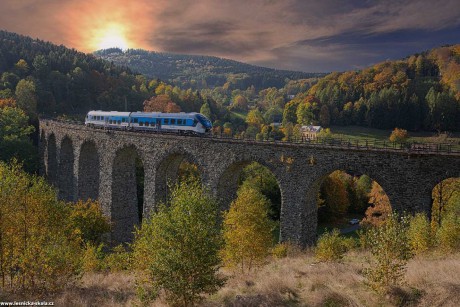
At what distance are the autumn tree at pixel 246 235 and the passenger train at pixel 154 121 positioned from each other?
49.3 feet

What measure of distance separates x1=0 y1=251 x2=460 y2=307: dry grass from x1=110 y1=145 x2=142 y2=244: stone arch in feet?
74.4

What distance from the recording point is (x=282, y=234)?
105 feet

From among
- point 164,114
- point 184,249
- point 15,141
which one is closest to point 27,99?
point 15,141

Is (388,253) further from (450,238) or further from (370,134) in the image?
(370,134)

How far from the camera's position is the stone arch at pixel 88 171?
5200cm

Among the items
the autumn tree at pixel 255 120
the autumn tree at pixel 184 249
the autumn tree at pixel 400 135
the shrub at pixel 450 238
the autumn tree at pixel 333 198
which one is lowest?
the autumn tree at pixel 333 198

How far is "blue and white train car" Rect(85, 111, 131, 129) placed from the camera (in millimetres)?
50875

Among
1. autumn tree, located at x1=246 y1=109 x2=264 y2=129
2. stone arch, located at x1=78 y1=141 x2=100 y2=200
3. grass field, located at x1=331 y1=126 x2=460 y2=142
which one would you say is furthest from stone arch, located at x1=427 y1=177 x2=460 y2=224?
autumn tree, located at x1=246 y1=109 x2=264 y2=129

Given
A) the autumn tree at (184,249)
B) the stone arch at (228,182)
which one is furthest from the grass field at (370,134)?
the autumn tree at (184,249)

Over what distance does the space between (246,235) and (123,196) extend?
25210 mm

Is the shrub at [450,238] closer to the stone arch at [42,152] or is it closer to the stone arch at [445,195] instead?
the stone arch at [445,195]

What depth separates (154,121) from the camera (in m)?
46.2

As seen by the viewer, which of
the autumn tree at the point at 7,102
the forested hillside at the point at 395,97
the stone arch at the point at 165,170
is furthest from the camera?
the forested hillside at the point at 395,97

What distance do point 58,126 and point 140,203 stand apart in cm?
1821
